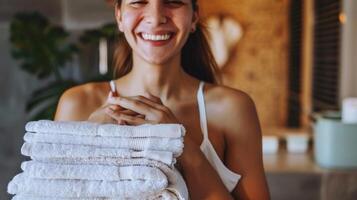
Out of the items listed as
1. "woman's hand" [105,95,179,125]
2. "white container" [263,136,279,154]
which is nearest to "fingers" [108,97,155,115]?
"woman's hand" [105,95,179,125]

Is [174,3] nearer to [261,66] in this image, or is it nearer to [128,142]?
[128,142]

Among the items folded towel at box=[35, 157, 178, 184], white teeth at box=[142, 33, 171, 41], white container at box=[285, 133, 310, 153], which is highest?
white teeth at box=[142, 33, 171, 41]

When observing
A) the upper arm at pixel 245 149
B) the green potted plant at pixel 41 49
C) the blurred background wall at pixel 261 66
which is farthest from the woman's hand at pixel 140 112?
the green potted plant at pixel 41 49

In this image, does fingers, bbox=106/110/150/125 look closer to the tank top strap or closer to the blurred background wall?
the tank top strap

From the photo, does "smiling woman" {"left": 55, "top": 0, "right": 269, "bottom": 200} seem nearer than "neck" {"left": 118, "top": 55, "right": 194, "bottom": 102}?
Yes

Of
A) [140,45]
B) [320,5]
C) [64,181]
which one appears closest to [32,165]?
[64,181]

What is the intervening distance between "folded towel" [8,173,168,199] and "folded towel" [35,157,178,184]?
0.02 metres

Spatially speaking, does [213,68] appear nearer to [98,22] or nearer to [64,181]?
[64,181]

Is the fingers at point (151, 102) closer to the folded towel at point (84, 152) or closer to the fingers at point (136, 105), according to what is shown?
the fingers at point (136, 105)

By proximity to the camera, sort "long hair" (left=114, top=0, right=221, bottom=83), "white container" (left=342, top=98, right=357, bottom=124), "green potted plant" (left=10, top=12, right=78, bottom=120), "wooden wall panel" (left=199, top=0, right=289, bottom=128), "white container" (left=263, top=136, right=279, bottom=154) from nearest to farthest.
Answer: "long hair" (left=114, top=0, right=221, bottom=83)
"white container" (left=342, top=98, right=357, bottom=124)
"white container" (left=263, top=136, right=279, bottom=154)
"green potted plant" (left=10, top=12, right=78, bottom=120)
"wooden wall panel" (left=199, top=0, right=289, bottom=128)

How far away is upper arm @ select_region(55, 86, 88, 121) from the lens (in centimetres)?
103

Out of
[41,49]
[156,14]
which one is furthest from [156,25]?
[41,49]

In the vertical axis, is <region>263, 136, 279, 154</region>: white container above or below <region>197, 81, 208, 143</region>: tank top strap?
below

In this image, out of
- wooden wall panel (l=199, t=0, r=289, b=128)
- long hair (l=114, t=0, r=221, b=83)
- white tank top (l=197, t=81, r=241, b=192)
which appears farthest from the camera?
wooden wall panel (l=199, t=0, r=289, b=128)
